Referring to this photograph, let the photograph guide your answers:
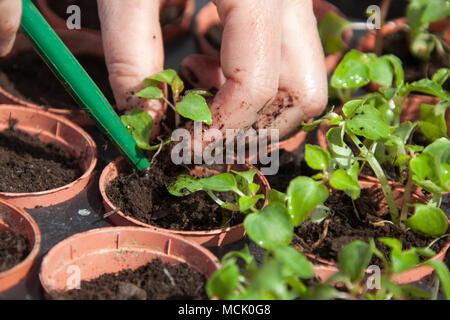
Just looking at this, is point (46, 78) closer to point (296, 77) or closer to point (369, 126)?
point (296, 77)

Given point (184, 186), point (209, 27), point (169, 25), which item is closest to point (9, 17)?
point (184, 186)

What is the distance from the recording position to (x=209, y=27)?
7.01ft

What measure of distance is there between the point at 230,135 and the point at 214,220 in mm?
216

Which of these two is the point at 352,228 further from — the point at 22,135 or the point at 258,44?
the point at 22,135

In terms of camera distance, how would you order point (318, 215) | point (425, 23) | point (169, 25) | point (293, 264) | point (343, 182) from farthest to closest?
point (169, 25) → point (425, 23) → point (318, 215) → point (343, 182) → point (293, 264)

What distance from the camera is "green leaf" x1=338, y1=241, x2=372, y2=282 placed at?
904 millimetres

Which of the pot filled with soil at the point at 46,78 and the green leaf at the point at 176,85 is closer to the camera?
the green leaf at the point at 176,85

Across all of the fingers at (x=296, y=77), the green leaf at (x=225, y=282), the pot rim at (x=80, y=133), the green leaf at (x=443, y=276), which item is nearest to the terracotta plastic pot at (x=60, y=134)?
the pot rim at (x=80, y=133)

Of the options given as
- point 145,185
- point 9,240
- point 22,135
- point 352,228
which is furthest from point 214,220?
point 22,135

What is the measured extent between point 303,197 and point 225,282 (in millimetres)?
263

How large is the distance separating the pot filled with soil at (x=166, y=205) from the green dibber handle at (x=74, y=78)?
0.06 metres

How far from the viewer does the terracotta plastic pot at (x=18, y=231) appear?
3.40ft

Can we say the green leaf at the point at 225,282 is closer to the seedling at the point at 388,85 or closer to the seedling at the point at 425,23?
the seedling at the point at 388,85

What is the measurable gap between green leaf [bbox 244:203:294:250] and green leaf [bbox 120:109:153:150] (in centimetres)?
40
